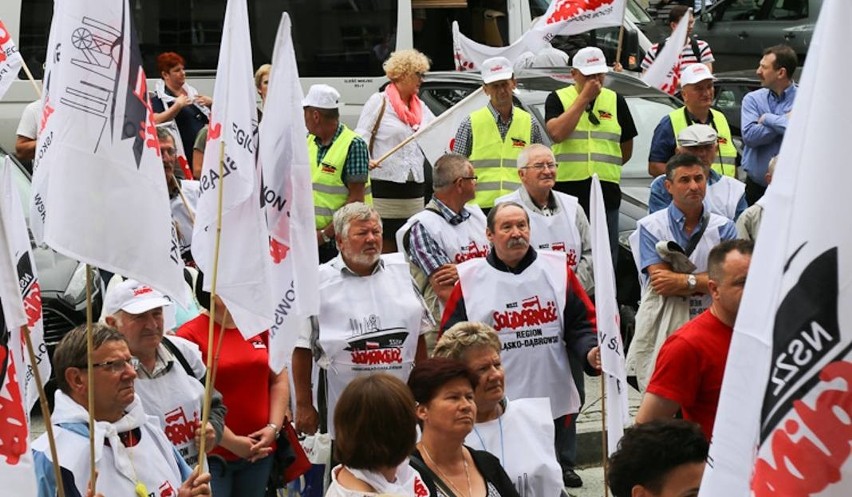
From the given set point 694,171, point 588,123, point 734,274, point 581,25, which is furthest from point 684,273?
point 581,25

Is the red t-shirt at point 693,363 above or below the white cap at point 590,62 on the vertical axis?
below

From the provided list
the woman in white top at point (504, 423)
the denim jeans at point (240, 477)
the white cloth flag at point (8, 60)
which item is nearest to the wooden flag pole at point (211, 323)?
the woman in white top at point (504, 423)

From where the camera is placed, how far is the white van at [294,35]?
53.4ft

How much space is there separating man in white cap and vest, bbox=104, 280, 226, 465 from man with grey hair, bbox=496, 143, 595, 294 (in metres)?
2.81

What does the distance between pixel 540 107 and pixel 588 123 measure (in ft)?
4.43

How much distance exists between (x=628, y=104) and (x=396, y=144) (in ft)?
6.54

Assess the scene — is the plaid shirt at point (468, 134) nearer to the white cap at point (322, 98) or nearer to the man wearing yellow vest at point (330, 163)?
the man wearing yellow vest at point (330, 163)

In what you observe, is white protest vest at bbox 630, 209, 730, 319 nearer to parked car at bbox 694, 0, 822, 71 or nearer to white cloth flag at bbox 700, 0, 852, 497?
white cloth flag at bbox 700, 0, 852, 497

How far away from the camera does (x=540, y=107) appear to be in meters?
13.3

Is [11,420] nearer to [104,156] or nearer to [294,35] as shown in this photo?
[104,156]

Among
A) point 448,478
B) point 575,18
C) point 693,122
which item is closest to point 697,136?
point 693,122

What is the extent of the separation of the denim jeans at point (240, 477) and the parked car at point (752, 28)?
13356 mm

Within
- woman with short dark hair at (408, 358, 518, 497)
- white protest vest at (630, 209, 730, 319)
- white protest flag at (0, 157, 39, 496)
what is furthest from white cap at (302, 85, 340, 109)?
white protest flag at (0, 157, 39, 496)

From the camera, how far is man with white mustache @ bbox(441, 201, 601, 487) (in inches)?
328
